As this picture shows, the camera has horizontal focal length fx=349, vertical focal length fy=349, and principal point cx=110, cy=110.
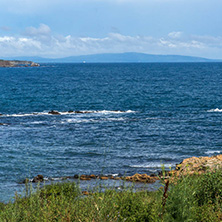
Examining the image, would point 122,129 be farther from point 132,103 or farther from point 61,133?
point 132,103

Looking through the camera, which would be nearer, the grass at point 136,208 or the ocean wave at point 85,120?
the grass at point 136,208

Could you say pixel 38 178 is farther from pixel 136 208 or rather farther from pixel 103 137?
pixel 103 137

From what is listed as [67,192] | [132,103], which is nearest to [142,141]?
[67,192]

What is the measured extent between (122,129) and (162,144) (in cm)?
849

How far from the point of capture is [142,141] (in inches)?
1375

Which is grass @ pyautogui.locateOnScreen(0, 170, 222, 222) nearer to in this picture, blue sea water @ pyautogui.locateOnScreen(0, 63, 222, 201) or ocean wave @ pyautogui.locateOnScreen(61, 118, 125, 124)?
blue sea water @ pyautogui.locateOnScreen(0, 63, 222, 201)

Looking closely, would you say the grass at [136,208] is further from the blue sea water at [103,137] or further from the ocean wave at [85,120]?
the ocean wave at [85,120]

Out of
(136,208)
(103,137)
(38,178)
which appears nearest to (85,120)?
(103,137)

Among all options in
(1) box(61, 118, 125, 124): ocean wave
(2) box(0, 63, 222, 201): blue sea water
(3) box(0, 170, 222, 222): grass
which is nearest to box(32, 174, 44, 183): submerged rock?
(2) box(0, 63, 222, 201): blue sea water

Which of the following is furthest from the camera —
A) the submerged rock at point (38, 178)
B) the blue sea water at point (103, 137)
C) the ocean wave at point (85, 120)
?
the ocean wave at point (85, 120)

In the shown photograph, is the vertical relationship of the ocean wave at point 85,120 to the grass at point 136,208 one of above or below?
below

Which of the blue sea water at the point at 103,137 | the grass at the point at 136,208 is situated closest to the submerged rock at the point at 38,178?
the blue sea water at the point at 103,137

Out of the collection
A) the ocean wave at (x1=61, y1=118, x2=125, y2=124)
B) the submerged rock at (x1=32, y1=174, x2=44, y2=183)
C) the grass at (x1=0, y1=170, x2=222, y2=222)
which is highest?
the grass at (x1=0, y1=170, x2=222, y2=222)

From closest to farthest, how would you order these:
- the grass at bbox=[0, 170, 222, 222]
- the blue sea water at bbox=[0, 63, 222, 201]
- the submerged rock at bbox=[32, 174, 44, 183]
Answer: the grass at bbox=[0, 170, 222, 222]
the submerged rock at bbox=[32, 174, 44, 183]
the blue sea water at bbox=[0, 63, 222, 201]
